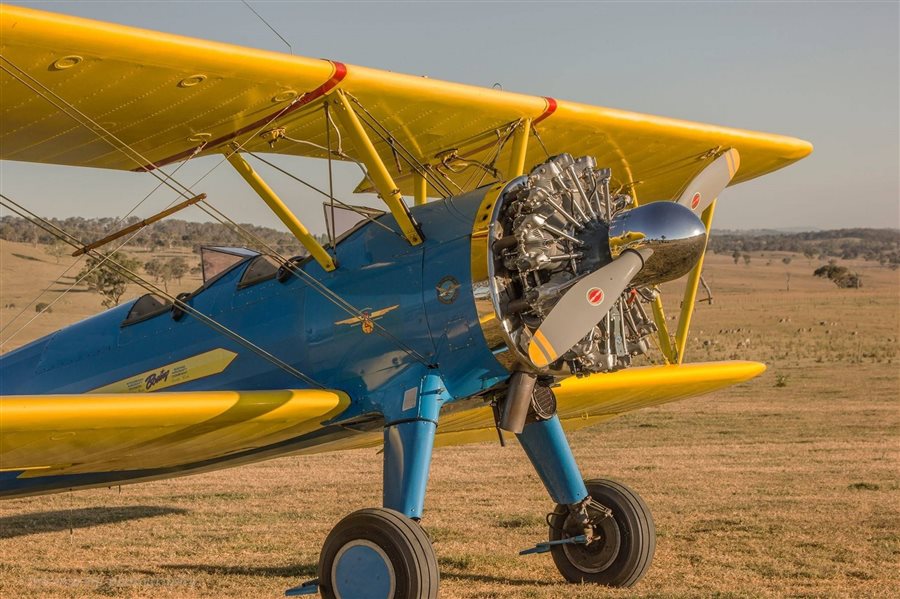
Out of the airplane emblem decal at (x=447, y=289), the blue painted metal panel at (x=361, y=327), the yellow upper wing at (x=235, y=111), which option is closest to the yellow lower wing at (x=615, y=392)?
the blue painted metal panel at (x=361, y=327)

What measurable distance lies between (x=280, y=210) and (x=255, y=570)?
2.64 metres

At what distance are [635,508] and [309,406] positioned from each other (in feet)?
8.39

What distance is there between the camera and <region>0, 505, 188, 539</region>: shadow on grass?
31.2 feet

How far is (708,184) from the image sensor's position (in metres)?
7.68

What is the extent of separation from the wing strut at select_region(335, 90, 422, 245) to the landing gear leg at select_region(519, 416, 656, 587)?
198cm

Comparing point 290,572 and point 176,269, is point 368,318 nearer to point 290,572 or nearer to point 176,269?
point 290,572

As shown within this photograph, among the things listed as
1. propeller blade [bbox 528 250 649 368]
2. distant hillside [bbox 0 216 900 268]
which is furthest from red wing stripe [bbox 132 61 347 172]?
distant hillside [bbox 0 216 900 268]

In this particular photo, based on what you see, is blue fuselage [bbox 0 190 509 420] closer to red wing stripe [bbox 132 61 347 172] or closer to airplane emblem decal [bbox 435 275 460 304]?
airplane emblem decal [bbox 435 275 460 304]

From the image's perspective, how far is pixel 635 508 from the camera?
7453 millimetres

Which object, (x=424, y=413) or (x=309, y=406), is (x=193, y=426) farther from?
(x=424, y=413)

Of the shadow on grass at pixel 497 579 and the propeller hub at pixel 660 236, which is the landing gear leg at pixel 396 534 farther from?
the propeller hub at pixel 660 236

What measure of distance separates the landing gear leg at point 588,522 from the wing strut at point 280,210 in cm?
207

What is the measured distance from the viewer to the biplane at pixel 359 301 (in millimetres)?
5930

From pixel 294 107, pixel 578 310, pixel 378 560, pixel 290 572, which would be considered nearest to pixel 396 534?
pixel 378 560
